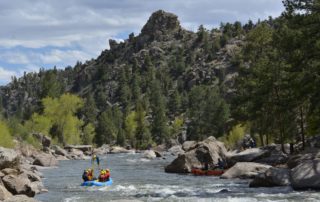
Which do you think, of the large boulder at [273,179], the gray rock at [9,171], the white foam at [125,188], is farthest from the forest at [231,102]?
the gray rock at [9,171]

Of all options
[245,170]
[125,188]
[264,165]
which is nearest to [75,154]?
[245,170]

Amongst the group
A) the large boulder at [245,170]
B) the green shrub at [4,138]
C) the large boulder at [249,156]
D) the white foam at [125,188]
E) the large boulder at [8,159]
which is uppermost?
the green shrub at [4,138]

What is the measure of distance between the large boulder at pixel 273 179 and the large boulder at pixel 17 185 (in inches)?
548

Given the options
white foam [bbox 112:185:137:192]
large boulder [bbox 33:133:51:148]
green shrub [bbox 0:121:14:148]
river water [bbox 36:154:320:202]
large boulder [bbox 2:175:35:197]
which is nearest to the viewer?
river water [bbox 36:154:320:202]

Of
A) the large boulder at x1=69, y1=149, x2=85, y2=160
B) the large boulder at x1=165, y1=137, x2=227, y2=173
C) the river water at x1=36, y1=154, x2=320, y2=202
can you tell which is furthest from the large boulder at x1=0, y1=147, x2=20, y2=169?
the large boulder at x1=69, y1=149, x2=85, y2=160

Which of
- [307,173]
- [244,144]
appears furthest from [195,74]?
[307,173]

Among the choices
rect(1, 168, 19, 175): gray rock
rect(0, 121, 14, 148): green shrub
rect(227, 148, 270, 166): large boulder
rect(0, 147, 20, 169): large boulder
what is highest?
rect(0, 121, 14, 148): green shrub

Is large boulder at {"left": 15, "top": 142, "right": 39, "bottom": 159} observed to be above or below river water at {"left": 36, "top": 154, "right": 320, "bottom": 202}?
above

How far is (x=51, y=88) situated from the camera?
375ft

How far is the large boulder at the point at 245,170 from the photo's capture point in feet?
128

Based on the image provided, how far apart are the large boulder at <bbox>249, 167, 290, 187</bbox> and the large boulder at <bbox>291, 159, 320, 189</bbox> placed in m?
1.76

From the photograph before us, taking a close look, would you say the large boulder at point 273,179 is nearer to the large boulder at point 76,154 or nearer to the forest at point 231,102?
the forest at point 231,102

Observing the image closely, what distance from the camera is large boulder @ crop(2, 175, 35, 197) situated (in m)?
28.4

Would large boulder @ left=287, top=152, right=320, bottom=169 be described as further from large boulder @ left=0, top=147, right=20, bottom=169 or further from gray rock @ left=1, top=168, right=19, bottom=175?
large boulder @ left=0, top=147, right=20, bottom=169
